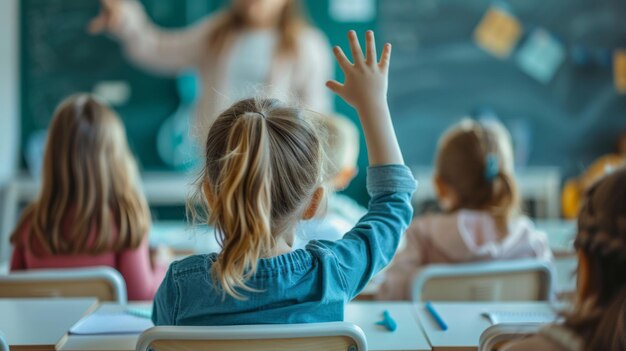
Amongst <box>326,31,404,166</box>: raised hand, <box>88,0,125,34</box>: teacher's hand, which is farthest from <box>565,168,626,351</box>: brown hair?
<box>88,0,125,34</box>: teacher's hand

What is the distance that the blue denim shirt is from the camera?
1362mm

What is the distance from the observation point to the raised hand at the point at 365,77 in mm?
1537

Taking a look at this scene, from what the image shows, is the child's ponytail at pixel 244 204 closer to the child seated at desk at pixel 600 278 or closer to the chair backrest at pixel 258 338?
the chair backrest at pixel 258 338

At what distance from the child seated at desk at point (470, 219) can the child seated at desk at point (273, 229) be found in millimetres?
821

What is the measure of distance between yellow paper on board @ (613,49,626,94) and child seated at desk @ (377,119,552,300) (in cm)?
306

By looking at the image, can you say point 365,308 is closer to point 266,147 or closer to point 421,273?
point 421,273

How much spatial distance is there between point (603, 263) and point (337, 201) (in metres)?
2.04

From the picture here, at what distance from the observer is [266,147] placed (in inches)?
53.1

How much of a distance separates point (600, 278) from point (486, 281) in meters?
1.05

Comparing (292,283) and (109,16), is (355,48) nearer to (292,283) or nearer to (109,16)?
(292,283)

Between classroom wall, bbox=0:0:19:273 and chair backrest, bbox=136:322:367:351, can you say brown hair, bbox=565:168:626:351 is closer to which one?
chair backrest, bbox=136:322:367:351

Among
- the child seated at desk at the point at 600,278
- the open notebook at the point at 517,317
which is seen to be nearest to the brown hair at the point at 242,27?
the open notebook at the point at 517,317

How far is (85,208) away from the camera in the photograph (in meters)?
2.18

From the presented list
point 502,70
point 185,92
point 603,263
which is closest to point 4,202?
point 185,92
